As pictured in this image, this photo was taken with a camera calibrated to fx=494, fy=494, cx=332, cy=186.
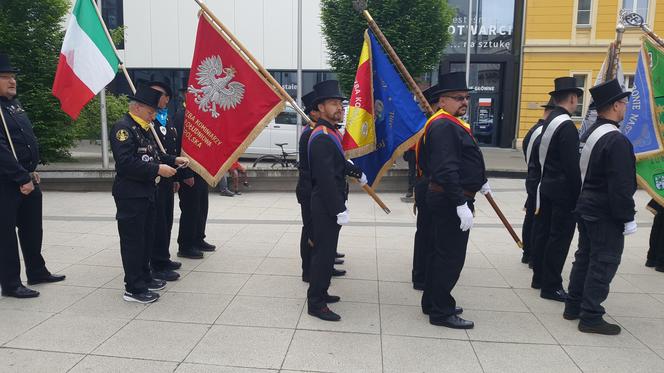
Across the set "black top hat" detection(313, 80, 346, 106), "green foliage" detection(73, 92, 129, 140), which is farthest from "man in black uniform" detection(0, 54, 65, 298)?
"green foliage" detection(73, 92, 129, 140)

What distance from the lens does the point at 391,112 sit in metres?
5.77

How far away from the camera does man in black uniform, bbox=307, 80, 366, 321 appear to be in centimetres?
396

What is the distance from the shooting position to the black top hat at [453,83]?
3.95 meters

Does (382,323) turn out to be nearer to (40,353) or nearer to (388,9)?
(40,353)

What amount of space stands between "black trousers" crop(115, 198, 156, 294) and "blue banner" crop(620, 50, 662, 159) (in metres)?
5.15

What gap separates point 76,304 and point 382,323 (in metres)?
2.69

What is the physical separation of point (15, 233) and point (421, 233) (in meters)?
3.82

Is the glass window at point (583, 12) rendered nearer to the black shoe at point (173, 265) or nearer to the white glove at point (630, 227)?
the white glove at point (630, 227)

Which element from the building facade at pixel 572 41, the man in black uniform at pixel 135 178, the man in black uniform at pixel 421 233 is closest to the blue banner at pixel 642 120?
the man in black uniform at pixel 421 233

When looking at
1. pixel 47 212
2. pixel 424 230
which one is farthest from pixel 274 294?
pixel 47 212

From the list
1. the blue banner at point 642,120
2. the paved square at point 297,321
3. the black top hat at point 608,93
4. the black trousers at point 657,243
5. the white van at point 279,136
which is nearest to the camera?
the paved square at point 297,321

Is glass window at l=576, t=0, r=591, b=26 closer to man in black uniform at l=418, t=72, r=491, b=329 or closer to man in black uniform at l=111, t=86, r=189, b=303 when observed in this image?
man in black uniform at l=418, t=72, r=491, b=329

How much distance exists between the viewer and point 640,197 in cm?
1084

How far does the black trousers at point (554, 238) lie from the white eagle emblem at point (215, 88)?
127 inches
